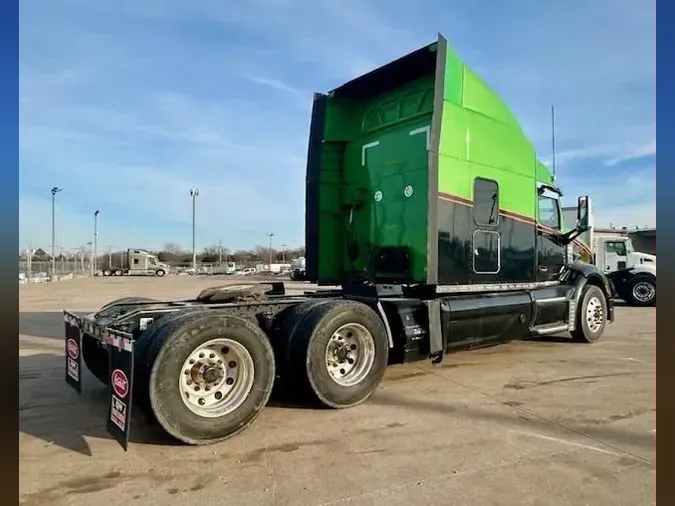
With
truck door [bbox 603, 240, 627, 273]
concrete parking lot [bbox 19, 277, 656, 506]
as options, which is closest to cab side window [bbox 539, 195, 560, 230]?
concrete parking lot [bbox 19, 277, 656, 506]

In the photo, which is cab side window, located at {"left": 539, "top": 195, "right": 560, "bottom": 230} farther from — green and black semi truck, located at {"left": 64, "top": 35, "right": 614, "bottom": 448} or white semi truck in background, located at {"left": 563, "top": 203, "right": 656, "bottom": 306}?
white semi truck in background, located at {"left": 563, "top": 203, "right": 656, "bottom": 306}

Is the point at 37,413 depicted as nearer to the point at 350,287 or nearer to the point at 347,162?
the point at 350,287

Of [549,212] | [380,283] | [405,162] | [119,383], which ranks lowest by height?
[119,383]

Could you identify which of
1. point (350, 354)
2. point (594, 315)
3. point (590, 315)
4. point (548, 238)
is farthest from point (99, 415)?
point (594, 315)

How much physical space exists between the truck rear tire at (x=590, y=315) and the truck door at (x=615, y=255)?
11999mm

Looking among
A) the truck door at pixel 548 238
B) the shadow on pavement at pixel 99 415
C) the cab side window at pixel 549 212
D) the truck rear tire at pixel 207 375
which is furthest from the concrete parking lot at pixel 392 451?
→ the cab side window at pixel 549 212

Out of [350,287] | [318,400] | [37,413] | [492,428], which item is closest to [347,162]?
[350,287]

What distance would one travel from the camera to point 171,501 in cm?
330

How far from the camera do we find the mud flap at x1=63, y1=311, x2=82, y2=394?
17.6ft

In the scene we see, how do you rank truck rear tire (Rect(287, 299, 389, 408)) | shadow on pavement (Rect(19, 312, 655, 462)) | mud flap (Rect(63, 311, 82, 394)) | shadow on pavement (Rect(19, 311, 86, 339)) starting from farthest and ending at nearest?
shadow on pavement (Rect(19, 311, 86, 339)) → mud flap (Rect(63, 311, 82, 394)) → truck rear tire (Rect(287, 299, 389, 408)) → shadow on pavement (Rect(19, 312, 655, 462))

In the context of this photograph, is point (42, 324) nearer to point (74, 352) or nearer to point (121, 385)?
point (74, 352)

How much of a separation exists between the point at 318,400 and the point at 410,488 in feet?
6.33

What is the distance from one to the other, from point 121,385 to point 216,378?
833 millimetres

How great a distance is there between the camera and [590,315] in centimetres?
931
